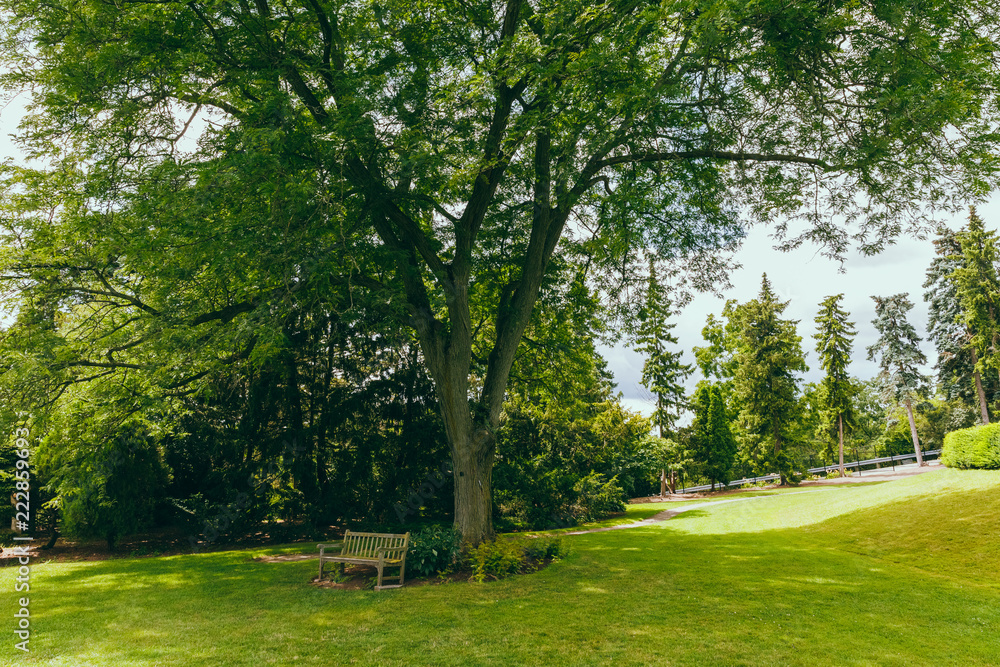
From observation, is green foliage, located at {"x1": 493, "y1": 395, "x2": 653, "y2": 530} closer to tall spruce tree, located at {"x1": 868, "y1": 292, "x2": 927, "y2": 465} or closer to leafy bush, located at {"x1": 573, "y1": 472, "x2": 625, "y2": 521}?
leafy bush, located at {"x1": 573, "y1": 472, "x2": 625, "y2": 521}

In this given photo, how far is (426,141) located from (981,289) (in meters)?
37.5

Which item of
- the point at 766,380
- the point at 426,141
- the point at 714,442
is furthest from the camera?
the point at 766,380

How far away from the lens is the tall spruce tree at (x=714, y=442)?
104 ft

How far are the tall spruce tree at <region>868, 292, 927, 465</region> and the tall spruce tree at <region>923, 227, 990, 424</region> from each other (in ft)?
6.61

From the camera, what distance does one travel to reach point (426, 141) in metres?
9.42

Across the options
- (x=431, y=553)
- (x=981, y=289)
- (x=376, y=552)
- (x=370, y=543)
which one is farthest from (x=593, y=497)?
(x=981, y=289)

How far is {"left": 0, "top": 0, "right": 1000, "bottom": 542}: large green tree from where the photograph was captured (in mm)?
8492

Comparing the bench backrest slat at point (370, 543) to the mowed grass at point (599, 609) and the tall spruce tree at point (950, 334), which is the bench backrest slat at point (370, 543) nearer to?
the mowed grass at point (599, 609)

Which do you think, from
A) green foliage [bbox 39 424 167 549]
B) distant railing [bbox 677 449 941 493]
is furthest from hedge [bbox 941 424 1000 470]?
green foliage [bbox 39 424 167 549]

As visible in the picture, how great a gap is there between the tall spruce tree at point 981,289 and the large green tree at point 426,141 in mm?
28361

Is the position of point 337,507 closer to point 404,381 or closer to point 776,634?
point 404,381

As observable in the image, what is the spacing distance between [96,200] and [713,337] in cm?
4040

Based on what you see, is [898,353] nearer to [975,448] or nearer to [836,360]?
[836,360]

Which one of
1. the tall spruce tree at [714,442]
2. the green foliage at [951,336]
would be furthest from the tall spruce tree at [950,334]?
the tall spruce tree at [714,442]
